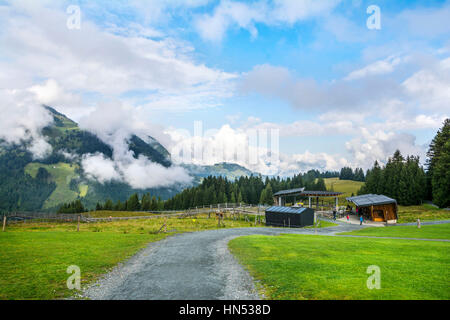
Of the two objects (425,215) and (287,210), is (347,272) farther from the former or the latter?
(425,215)

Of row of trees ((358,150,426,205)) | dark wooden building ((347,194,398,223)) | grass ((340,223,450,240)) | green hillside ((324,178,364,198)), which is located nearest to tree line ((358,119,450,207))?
row of trees ((358,150,426,205))

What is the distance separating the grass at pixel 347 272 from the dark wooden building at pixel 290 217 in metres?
30.1

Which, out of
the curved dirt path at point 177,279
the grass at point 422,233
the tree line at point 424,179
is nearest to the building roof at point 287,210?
the grass at point 422,233

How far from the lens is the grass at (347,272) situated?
9.26 meters

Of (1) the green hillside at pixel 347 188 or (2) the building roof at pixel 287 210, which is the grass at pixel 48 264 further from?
(1) the green hillside at pixel 347 188

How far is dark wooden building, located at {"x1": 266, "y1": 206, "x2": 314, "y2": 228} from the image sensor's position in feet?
159

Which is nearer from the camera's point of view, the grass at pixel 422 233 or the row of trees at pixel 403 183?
the grass at pixel 422 233

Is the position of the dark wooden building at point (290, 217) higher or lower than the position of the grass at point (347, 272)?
lower

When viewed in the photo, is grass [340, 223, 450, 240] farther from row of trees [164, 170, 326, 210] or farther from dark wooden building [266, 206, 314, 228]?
A: row of trees [164, 170, 326, 210]

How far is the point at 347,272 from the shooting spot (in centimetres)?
1188

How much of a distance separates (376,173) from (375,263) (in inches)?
3598

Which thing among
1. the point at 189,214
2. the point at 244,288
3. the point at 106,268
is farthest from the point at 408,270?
the point at 189,214

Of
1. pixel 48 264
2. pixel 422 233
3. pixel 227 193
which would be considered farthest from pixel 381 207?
pixel 227 193
